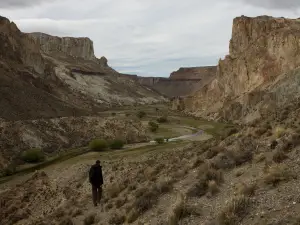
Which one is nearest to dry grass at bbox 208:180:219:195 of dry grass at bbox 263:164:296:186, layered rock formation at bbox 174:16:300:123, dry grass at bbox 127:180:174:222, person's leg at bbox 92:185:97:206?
dry grass at bbox 263:164:296:186

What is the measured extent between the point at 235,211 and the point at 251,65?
77.5 meters

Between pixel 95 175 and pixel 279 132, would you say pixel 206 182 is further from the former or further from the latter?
pixel 95 175

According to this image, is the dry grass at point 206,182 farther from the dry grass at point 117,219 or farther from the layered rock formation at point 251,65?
the layered rock formation at point 251,65

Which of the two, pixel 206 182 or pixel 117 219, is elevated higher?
pixel 206 182

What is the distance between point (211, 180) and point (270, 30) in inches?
3169

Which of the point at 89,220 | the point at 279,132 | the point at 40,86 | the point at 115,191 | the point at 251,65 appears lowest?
the point at 89,220

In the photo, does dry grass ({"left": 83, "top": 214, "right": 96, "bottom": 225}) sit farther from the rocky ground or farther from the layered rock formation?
the layered rock formation

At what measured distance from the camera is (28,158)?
45125 millimetres

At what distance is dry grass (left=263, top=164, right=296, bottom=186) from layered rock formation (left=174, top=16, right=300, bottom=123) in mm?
51059

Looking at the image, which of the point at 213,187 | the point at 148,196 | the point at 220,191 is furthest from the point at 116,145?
the point at 220,191

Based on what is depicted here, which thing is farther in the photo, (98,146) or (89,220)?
(98,146)

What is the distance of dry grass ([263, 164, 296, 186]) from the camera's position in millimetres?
11834

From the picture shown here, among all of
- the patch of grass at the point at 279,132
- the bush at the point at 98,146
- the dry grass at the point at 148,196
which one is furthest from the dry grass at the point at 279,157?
the bush at the point at 98,146

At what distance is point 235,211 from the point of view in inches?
423
